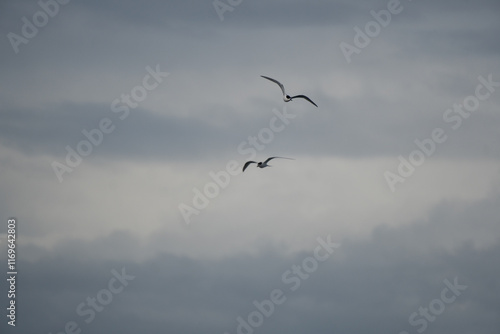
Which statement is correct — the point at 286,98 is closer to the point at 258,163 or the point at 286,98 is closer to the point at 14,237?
the point at 258,163

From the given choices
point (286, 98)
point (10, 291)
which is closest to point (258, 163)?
point (286, 98)

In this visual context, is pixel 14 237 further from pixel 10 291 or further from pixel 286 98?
pixel 286 98

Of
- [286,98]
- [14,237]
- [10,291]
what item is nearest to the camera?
[286,98]

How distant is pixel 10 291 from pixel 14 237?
→ 11332mm

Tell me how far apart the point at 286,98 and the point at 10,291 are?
51399mm

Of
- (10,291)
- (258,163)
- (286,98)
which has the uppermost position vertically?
(286,98)

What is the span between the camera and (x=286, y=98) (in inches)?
3014

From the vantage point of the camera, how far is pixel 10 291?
Answer: 286ft

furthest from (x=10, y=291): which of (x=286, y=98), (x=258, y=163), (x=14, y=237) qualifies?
(x=286, y=98)

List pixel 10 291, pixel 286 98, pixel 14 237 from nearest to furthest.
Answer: pixel 286 98, pixel 10 291, pixel 14 237

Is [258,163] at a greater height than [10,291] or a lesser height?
greater

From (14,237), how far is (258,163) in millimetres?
45183

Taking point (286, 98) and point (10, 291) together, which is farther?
point (10, 291)

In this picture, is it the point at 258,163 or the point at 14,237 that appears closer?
the point at 258,163
